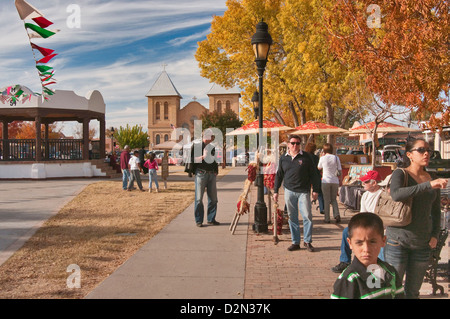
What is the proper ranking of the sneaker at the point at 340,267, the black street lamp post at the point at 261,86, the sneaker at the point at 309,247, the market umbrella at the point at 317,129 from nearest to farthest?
the sneaker at the point at 340,267 < the sneaker at the point at 309,247 < the black street lamp post at the point at 261,86 < the market umbrella at the point at 317,129

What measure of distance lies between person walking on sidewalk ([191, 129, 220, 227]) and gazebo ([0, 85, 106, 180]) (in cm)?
1549

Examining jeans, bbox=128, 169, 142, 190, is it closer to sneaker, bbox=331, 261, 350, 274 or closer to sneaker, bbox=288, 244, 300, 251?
sneaker, bbox=288, 244, 300, 251

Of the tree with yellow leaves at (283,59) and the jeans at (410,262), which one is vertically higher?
the tree with yellow leaves at (283,59)

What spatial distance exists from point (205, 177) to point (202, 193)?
37 cm

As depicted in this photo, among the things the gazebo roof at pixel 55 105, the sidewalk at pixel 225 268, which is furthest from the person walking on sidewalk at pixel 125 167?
the sidewalk at pixel 225 268

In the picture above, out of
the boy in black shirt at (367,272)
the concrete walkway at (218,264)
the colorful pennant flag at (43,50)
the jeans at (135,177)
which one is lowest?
the concrete walkway at (218,264)

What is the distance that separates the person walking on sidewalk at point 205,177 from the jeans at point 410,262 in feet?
17.7

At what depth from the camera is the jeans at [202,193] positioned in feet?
28.0

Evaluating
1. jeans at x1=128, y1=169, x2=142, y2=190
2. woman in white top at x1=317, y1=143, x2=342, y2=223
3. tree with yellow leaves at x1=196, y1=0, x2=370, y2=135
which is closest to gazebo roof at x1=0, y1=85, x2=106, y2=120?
tree with yellow leaves at x1=196, y1=0, x2=370, y2=135

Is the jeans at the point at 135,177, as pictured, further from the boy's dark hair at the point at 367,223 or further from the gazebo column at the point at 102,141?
the boy's dark hair at the point at 367,223

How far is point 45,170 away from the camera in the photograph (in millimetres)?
21328

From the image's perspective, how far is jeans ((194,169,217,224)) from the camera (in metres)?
8.52

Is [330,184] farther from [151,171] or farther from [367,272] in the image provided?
[151,171]
